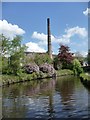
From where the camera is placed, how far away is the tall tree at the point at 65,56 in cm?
6882

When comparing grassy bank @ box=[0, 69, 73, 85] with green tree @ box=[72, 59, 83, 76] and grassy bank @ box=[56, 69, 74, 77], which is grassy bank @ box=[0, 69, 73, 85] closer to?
grassy bank @ box=[56, 69, 74, 77]

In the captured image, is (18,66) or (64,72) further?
(64,72)

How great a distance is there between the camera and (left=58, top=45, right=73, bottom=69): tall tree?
68.8m

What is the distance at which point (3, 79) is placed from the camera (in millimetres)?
39688

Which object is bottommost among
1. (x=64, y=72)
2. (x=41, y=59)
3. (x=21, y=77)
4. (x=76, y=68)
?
(x=21, y=77)

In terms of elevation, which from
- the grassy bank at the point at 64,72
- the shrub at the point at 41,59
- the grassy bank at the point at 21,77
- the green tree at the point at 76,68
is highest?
the shrub at the point at 41,59

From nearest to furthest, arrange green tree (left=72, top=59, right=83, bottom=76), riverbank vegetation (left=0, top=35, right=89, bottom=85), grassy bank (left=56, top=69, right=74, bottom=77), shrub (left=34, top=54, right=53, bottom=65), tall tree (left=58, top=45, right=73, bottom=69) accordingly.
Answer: riverbank vegetation (left=0, top=35, right=89, bottom=85), grassy bank (left=56, top=69, right=74, bottom=77), shrub (left=34, top=54, right=53, bottom=65), green tree (left=72, top=59, right=83, bottom=76), tall tree (left=58, top=45, right=73, bottom=69)

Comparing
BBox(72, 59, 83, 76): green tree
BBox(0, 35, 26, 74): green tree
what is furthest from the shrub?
BBox(0, 35, 26, 74): green tree

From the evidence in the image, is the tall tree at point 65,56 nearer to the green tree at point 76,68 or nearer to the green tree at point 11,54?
the green tree at point 76,68

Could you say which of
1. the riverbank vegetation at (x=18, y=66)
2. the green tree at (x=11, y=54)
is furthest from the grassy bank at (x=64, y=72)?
the green tree at (x=11, y=54)

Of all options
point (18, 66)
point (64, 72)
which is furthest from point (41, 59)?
point (18, 66)

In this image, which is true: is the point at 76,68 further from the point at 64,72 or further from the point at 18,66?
the point at 18,66

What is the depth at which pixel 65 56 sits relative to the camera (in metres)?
68.8

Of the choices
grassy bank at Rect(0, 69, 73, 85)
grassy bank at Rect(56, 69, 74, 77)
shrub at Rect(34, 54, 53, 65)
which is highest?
shrub at Rect(34, 54, 53, 65)
